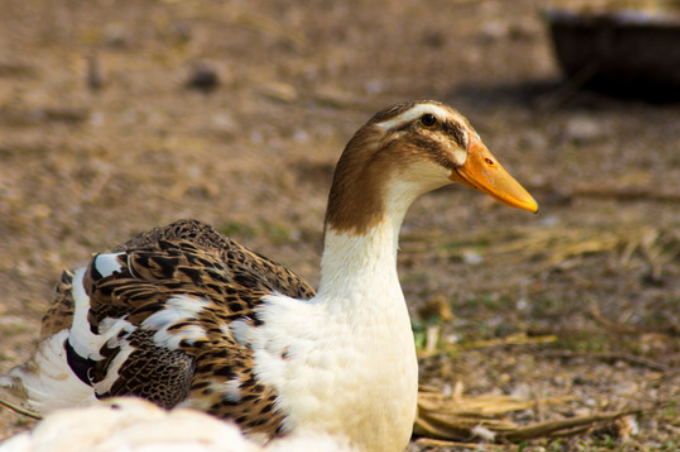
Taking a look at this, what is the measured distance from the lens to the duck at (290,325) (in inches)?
125

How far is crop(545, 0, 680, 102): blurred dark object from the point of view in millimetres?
8297

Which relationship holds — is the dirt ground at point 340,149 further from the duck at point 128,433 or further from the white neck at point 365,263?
the duck at point 128,433

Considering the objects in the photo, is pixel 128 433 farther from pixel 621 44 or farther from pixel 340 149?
pixel 621 44

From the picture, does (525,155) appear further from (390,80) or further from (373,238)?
(373,238)

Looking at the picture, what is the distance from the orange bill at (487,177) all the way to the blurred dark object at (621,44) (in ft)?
17.1

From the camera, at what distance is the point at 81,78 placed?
8953mm

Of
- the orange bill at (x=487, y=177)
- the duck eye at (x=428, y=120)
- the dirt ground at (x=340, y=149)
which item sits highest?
the duck eye at (x=428, y=120)

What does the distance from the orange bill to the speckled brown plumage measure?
79 cm

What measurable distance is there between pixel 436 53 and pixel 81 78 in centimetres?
369

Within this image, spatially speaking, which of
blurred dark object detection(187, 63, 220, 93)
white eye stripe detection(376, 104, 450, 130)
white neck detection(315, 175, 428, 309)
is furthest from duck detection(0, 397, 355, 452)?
blurred dark object detection(187, 63, 220, 93)

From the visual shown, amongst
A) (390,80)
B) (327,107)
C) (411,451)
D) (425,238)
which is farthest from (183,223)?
(390,80)

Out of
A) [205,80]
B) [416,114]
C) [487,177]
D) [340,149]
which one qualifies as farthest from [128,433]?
[205,80]

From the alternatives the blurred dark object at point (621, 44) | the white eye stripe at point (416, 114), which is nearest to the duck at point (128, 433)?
the white eye stripe at point (416, 114)

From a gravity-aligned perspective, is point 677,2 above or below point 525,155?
above
